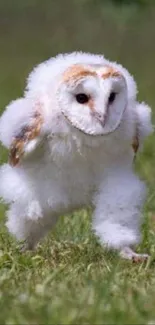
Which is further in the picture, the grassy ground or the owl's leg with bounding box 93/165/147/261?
the owl's leg with bounding box 93/165/147/261

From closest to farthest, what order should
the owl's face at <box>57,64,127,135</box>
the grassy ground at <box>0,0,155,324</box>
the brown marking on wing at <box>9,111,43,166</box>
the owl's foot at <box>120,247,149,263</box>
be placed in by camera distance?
the grassy ground at <box>0,0,155,324</box> → the owl's face at <box>57,64,127,135</box> → the brown marking on wing at <box>9,111,43,166</box> → the owl's foot at <box>120,247,149,263</box>

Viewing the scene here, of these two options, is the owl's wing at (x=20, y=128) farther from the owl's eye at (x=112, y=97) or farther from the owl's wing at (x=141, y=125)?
the owl's wing at (x=141, y=125)

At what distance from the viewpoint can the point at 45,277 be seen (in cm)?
528

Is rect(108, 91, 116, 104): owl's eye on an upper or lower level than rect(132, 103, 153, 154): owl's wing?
lower

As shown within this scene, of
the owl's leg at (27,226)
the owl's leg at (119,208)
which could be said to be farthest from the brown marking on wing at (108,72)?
the owl's leg at (27,226)

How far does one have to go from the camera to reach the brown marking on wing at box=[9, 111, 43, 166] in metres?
5.57

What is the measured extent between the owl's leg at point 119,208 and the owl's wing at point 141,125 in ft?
0.43

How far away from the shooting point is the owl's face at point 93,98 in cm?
545

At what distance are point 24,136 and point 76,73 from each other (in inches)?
14.1

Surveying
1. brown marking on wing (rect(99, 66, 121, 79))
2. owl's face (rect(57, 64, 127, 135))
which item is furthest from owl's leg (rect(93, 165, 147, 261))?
brown marking on wing (rect(99, 66, 121, 79))

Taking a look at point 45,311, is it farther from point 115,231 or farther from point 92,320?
point 115,231

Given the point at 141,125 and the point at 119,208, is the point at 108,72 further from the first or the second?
the point at 119,208

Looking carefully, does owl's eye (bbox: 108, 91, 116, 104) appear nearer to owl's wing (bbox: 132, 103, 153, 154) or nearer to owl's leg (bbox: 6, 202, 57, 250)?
owl's wing (bbox: 132, 103, 153, 154)

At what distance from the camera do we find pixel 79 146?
18.1 feet
